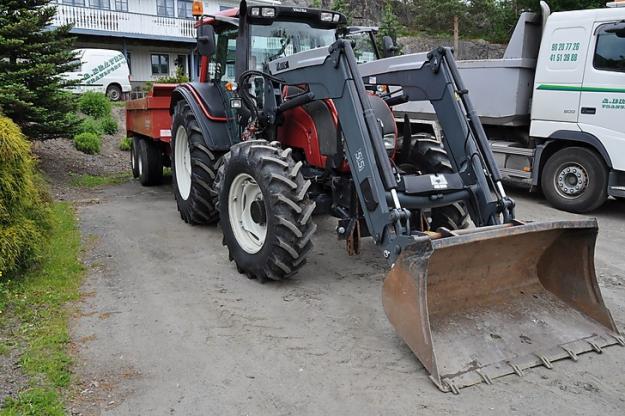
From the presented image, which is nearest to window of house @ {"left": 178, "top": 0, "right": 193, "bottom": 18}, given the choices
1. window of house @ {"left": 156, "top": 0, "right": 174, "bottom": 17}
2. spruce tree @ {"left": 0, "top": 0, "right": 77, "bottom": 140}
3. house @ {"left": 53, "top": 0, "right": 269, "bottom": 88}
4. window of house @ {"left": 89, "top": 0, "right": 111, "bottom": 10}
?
house @ {"left": 53, "top": 0, "right": 269, "bottom": 88}

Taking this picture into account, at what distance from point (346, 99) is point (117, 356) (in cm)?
249

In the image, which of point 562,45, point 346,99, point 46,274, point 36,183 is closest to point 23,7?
point 36,183

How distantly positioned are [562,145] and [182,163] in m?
5.49

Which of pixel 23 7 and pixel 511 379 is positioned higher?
pixel 23 7

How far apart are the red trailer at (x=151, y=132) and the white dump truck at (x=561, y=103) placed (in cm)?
483

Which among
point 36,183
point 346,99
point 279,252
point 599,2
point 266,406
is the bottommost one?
point 266,406

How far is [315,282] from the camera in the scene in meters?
5.12

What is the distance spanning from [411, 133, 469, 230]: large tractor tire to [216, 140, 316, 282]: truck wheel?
134cm

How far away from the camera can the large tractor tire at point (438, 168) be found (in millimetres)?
5285

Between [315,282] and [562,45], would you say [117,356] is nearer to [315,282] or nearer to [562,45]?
[315,282]

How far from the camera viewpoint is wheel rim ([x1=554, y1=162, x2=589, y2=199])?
8188 mm

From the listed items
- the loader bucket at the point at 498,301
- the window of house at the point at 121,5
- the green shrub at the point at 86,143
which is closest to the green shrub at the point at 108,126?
the green shrub at the point at 86,143

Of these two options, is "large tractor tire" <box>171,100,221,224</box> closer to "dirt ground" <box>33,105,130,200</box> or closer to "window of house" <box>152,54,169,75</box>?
"dirt ground" <box>33,105,130,200</box>

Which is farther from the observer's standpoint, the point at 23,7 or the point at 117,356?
the point at 23,7
